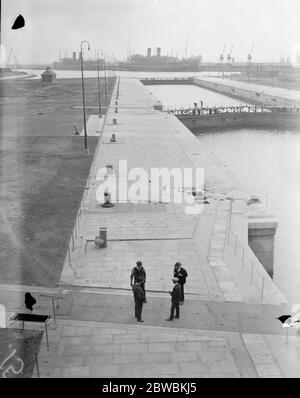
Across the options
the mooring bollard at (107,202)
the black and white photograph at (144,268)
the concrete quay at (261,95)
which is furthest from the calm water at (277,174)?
the concrete quay at (261,95)

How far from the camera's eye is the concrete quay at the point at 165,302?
9.45 m

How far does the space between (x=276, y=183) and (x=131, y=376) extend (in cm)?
2316

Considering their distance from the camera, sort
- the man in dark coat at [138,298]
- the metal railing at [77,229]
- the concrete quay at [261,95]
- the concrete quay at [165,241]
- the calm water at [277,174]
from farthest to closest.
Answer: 1. the concrete quay at [261,95]
2. the calm water at [277,174]
3. the metal railing at [77,229]
4. the concrete quay at [165,241]
5. the man in dark coat at [138,298]

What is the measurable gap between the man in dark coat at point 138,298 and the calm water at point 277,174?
6.39 meters

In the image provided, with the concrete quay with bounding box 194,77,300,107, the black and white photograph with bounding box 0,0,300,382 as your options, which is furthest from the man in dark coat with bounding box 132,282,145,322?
the concrete quay with bounding box 194,77,300,107

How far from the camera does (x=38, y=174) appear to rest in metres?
25.3

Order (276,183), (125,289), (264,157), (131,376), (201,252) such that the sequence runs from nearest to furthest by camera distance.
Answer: (131,376)
(125,289)
(201,252)
(276,183)
(264,157)

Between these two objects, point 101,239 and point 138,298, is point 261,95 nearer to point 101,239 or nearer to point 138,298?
point 101,239

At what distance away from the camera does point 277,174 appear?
109 feet

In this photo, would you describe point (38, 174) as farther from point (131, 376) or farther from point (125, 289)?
point (131, 376)

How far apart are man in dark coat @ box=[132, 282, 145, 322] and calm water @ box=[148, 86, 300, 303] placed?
21.0ft

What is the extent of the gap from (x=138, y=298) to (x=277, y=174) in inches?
960

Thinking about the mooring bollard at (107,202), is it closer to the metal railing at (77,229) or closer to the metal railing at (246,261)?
the metal railing at (77,229)

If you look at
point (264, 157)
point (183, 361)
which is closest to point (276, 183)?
point (264, 157)
